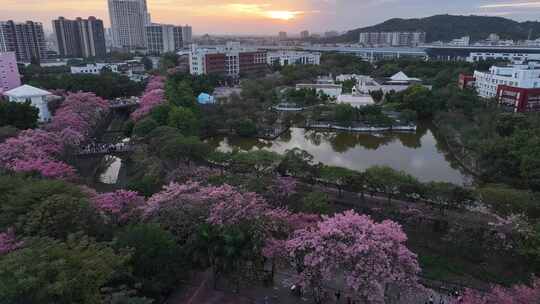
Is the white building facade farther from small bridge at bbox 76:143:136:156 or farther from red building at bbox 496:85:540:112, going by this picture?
small bridge at bbox 76:143:136:156

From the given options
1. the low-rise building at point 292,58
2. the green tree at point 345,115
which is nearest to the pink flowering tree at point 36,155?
the green tree at point 345,115

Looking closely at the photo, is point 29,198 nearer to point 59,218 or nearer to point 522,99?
point 59,218

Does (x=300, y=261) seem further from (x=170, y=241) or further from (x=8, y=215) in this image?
(x=8, y=215)

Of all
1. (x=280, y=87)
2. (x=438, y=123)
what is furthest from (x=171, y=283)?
(x=280, y=87)

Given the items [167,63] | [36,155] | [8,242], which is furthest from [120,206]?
[167,63]

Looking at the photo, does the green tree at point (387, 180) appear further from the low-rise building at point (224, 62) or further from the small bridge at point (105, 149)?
the low-rise building at point (224, 62)
